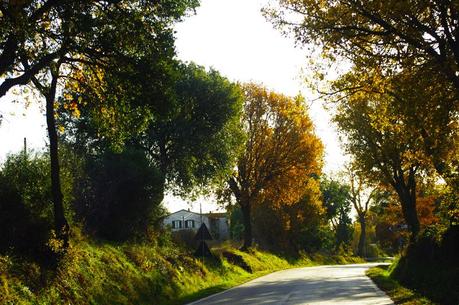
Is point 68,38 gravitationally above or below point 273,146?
below

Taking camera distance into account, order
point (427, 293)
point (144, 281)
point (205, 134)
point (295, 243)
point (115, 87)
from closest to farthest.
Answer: point (115, 87), point (427, 293), point (144, 281), point (205, 134), point (295, 243)

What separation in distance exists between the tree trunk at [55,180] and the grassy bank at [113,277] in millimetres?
735

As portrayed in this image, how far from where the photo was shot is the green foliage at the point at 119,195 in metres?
22.0

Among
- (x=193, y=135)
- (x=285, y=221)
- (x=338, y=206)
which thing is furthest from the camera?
(x=338, y=206)

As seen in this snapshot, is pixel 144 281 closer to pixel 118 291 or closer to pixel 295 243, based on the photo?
pixel 118 291

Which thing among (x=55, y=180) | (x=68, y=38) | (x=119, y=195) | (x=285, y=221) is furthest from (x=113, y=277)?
(x=285, y=221)

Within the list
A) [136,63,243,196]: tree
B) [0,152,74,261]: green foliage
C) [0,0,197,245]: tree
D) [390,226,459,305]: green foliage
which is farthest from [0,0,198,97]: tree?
[136,63,243,196]: tree

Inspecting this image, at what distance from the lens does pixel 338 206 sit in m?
89.9

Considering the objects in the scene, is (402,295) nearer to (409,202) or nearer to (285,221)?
(409,202)

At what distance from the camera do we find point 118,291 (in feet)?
56.7

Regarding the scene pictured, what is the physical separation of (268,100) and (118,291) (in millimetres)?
30032

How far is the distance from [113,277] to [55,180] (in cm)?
481

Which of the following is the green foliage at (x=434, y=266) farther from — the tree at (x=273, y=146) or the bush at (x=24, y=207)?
the tree at (x=273, y=146)

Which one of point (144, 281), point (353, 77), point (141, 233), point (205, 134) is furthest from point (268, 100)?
point (353, 77)
